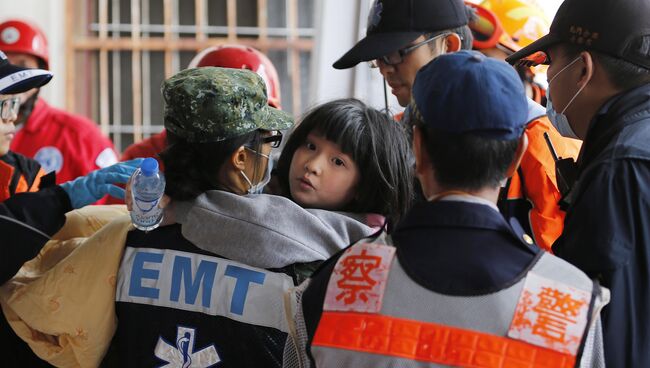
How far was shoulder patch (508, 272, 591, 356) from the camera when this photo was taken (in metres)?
1.42

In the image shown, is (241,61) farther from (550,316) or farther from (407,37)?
(550,316)

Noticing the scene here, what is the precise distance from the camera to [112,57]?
29.9ft

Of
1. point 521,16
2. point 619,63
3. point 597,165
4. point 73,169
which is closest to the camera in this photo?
point 597,165

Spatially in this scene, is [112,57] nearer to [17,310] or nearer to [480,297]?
[17,310]

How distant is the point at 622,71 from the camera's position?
186cm

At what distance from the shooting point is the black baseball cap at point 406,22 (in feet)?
8.63

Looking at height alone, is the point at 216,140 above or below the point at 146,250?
above

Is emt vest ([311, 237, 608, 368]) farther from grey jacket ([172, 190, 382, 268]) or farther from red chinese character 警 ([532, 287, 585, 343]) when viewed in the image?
grey jacket ([172, 190, 382, 268])

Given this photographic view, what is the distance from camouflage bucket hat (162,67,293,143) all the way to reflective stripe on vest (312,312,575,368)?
0.60 m

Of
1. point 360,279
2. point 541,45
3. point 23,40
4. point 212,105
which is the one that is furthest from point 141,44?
point 360,279

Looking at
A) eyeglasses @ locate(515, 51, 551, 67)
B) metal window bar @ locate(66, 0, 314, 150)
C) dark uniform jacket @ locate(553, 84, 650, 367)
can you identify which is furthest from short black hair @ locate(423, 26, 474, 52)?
metal window bar @ locate(66, 0, 314, 150)

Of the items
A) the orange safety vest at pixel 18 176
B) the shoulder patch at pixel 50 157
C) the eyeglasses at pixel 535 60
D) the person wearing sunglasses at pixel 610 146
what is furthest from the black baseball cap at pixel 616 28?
the shoulder patch at pixel 50 157

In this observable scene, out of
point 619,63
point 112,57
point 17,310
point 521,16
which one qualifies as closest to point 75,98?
point 112,57

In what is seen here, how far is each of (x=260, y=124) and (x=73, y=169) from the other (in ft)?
8.68
